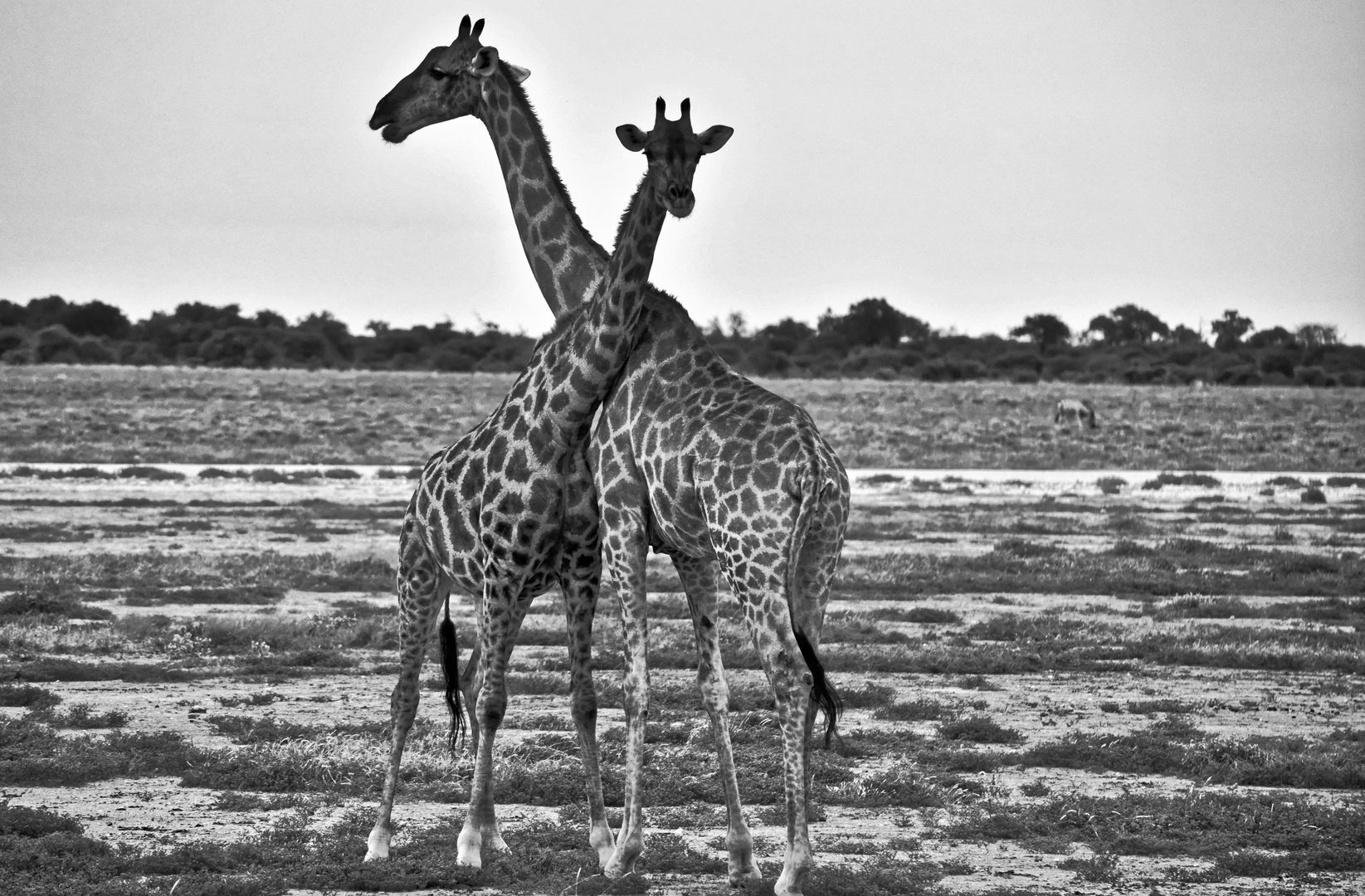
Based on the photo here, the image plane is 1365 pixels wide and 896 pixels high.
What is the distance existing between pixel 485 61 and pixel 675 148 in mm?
2936

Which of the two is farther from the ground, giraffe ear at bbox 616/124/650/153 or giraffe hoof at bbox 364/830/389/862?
giraffe ear at bbox 616/124/650/153

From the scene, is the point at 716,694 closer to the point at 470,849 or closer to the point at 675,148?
the point at 470,849

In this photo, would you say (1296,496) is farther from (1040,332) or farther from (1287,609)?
(1040,332)

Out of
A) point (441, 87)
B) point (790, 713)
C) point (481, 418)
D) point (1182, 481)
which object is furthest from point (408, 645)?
point (481, 418)

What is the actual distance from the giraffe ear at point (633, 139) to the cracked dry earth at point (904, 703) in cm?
433

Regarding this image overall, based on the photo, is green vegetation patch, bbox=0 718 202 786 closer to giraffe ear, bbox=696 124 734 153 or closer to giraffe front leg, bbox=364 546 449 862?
giraffe front leg, bbox=364 546 449 862

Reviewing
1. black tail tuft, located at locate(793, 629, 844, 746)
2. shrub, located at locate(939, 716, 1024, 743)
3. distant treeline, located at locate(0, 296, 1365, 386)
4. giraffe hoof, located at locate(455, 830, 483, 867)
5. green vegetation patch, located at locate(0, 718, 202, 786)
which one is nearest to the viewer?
black tail tuft, located at locate(793, 629, 844, 746)

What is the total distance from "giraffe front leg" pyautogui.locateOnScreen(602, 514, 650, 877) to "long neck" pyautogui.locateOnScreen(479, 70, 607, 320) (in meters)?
2.45

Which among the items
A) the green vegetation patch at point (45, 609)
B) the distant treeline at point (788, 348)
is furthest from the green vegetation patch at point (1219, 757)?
the distant treeline at point (788, 348)

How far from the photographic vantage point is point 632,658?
8.86 m

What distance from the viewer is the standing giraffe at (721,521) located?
320 inches

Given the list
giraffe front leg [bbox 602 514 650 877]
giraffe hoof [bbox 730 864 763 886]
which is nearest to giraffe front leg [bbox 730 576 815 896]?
giraffe hoof [bbox 730 864 763 886]

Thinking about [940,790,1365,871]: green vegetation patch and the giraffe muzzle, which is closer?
the giraffe muzzle

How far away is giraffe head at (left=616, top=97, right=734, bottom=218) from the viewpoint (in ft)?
27.9
